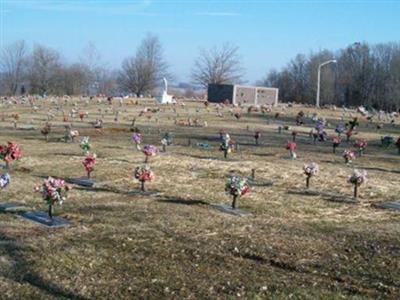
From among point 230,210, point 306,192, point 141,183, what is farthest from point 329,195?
point 141,183

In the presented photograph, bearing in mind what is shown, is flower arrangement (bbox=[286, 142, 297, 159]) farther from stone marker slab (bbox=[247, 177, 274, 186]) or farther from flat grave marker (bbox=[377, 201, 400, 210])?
flat grave marker (bbox=[377, 201, 400, 210])

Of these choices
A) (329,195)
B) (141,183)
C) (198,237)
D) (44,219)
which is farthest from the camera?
(141,183)

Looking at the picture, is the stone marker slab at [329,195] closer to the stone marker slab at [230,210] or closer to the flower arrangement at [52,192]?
the stone marker slab at [230,210]

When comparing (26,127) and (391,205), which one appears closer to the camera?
(391,205)

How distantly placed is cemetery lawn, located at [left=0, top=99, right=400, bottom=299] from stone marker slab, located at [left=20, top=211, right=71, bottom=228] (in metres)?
0.20

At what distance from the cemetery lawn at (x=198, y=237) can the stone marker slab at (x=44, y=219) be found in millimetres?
199

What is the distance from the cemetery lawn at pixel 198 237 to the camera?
7.07 m

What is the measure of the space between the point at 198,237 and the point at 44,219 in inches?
101

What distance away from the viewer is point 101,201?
11.9m

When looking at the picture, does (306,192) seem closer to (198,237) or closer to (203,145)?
(198,237)

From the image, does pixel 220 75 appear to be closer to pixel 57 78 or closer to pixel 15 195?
pixel 57 78

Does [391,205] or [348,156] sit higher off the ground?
[348,156]

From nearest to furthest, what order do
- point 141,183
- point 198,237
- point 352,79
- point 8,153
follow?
point 198,237 → point 141,183 → point 8,153 → point 352,79

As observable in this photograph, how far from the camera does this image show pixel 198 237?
922 centimetres
